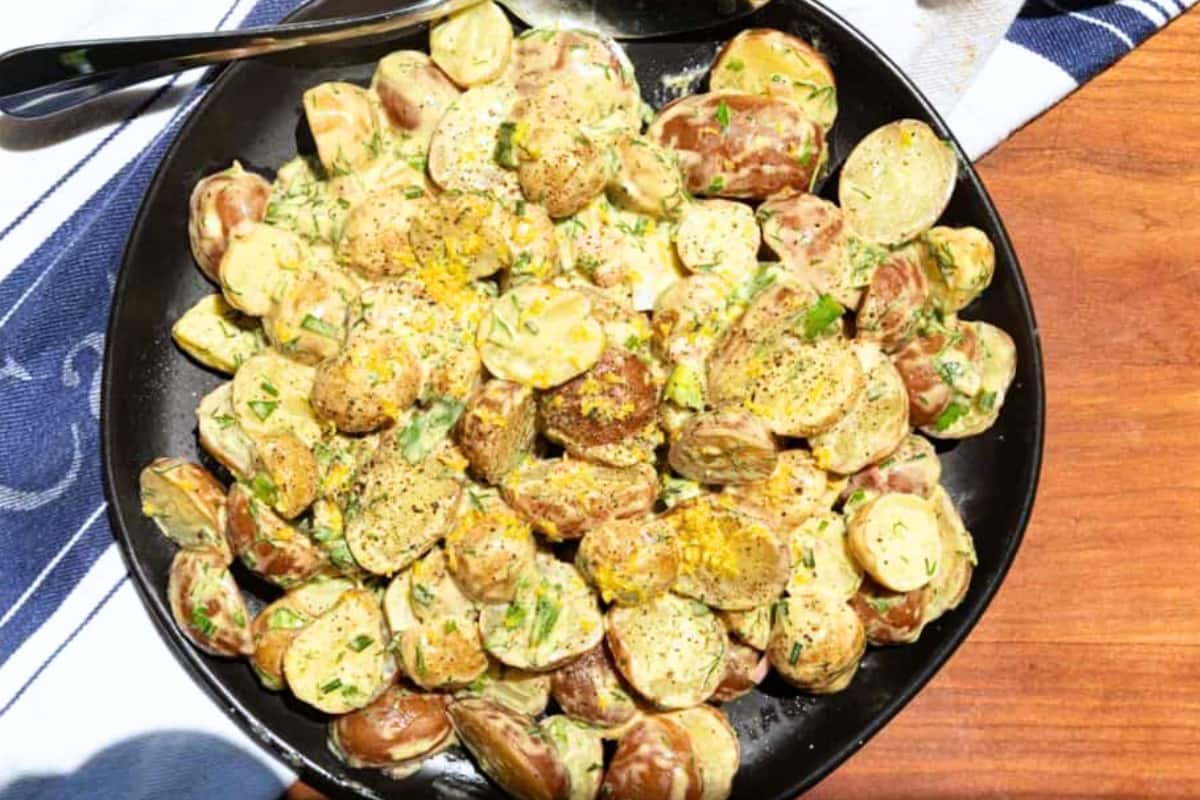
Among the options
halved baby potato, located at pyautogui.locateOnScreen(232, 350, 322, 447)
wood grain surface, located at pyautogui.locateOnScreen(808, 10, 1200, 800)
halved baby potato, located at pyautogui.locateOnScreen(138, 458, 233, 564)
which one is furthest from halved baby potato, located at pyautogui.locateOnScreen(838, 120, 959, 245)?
halved baby potato, located at pyautogui.locateOnScreen(138, 458, 233, 564)

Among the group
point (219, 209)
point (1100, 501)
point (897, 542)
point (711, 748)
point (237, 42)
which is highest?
point (237, 42)

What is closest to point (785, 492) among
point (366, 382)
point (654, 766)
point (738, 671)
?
point (738, 671)

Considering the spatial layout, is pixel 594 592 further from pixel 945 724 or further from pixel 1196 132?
pixel 1196 132

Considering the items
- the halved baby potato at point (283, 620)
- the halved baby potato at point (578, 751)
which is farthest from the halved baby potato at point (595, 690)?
the halved baby potato at point (283, 620)

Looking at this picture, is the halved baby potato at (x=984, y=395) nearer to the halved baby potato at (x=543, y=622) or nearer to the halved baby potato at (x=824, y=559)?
the halved baby potato at (x=824, y=559)

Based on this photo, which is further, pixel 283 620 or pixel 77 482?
pixel 77 482

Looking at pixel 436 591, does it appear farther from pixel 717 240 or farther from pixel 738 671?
pixel 717 240

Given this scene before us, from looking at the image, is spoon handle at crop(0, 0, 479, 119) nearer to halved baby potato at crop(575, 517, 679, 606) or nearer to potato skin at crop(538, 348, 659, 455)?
potato skin at crop(538, 348, 659, 455)
